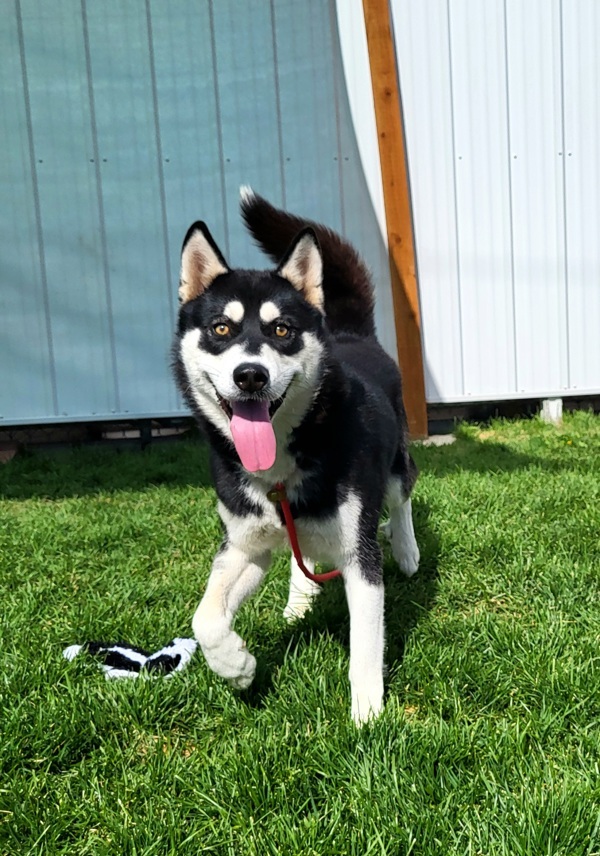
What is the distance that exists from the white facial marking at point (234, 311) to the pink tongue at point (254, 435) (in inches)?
12.1

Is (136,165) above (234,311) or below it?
above

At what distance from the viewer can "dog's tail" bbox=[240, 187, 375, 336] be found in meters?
2.74

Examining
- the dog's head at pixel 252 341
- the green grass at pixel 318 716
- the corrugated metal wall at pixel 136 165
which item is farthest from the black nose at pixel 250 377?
the corrugated metal wall at pixel 136 165

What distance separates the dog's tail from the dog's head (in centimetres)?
63

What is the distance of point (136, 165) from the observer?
19.2 ft

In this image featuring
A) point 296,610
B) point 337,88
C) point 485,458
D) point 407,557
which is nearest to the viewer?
point 296,610

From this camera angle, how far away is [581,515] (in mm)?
3148

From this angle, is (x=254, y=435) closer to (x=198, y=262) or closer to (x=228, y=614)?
(x=228, y=614)

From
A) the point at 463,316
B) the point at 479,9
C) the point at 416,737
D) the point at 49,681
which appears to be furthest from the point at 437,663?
the point at 479,9

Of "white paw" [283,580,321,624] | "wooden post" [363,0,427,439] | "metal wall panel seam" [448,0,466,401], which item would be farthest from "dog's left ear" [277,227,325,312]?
"metal wall panel seam" [448,0,466,401]

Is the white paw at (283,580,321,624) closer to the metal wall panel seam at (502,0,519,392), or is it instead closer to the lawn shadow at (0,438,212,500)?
the lawn shadow at (0,438,212,500)

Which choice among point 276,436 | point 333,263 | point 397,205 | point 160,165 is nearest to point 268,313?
point 276,436

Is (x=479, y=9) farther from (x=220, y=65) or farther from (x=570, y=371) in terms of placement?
(x=570, y=371)

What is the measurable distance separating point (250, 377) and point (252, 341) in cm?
22
